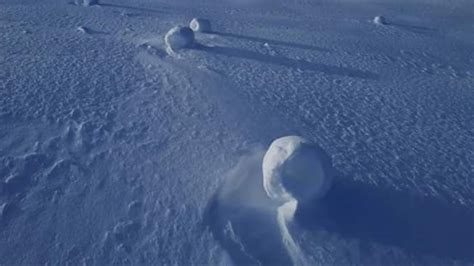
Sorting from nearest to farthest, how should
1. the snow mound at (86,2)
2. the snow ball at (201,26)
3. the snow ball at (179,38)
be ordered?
the snow ball at (179,38) → the snow ball at (201,26) → the snow mound at (86,2)

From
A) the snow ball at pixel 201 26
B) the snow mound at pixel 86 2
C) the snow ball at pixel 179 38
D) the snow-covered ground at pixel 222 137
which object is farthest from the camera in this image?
the snow mound at pixel 86 2

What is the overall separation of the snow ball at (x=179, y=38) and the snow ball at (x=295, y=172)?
203cm

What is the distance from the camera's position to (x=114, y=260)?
2.26 meters

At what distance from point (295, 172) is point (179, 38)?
2.24m

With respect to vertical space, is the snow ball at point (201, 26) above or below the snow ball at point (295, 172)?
above

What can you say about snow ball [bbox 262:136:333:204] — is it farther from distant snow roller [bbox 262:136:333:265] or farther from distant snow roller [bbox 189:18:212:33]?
distant snow roller [bbox 189:18:212:33]

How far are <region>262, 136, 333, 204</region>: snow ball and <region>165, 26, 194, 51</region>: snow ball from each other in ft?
6.67

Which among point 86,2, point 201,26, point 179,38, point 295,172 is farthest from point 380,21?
point 295,172

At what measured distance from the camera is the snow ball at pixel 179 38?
13.9 feet

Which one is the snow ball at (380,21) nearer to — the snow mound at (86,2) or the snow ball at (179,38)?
the snow ball at (179,38)

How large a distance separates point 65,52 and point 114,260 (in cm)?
251

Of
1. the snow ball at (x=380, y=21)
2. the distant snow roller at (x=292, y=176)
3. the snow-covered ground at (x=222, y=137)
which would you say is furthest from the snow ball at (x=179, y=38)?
the snow ball at (x=380, y=21)

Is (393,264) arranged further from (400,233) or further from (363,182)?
(363,182)

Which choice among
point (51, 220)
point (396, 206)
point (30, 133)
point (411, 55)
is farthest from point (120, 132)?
point (411, 55)
